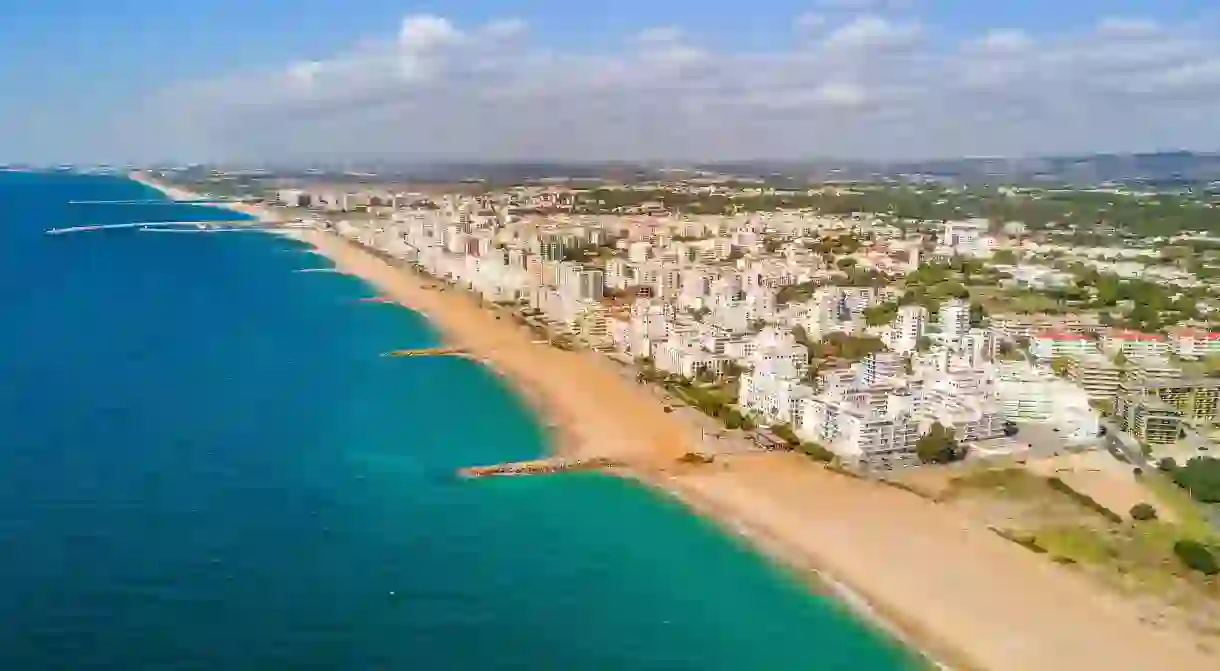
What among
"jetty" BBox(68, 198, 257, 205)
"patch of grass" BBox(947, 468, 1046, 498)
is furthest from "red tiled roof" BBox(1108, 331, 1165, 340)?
"jetty" BBox(68, 198, 257, 205)

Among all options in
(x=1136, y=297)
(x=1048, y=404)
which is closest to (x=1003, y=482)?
(x=1048, y=404)

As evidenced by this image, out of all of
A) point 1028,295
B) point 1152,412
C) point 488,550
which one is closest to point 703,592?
point 488,550

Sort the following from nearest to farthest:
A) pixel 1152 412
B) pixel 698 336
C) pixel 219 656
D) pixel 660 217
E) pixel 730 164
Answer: pixel 219 656
pixel 1152 412
pixel 698 336
pixel 660 217
pixel 730 164

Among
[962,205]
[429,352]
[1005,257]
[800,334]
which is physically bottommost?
[429,352]

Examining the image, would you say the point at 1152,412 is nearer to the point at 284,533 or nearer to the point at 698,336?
the point at 698,336

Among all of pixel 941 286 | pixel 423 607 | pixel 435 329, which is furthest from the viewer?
pixel 941 286

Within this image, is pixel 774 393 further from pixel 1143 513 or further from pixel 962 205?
pixel 962 205

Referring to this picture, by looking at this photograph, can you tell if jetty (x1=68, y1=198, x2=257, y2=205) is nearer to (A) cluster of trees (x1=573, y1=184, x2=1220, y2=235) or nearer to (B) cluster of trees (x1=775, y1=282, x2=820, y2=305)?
(A) cluster of trees (x1=573, y1=184, x2=1220, y2=235)
